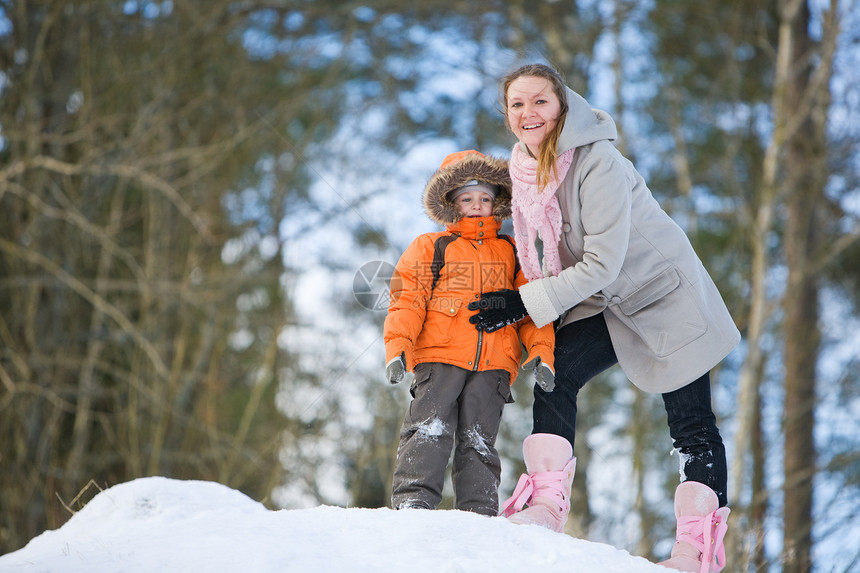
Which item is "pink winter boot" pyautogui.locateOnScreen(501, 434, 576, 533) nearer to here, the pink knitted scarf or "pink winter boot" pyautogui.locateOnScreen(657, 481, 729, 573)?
"pink winter boot" pyautogui.locateOnScreen(657, 481, 729, 573)

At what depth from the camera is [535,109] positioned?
104 inches

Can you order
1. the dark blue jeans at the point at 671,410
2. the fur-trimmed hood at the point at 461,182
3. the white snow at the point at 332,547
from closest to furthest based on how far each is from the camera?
the white snow at the point at 332,547, the dark blue jeans at the point at 671,410, the fur-trimmed hood at the point at 461,182

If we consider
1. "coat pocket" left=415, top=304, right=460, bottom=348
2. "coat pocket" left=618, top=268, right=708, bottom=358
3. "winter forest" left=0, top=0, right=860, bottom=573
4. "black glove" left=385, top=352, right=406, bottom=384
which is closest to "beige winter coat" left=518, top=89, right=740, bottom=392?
"coat pocket" left=618, top=268, right=708, bottom=358

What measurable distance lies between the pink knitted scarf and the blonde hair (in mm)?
24

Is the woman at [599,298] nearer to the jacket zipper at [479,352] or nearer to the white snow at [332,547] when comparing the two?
the jacket zipper at [479,352]

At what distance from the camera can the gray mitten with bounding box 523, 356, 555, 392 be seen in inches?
101

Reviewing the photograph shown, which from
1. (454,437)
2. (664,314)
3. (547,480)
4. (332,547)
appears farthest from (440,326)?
(332,547)

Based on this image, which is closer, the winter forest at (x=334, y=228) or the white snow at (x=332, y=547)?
the white snow at (x=332, y=547)

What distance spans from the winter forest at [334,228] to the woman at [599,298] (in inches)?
171

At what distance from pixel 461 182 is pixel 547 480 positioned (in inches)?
39.2

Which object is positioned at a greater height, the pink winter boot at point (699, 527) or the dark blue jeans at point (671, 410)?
the dark blue jeans at point (671, 410)

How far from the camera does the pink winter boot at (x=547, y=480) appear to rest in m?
2.53

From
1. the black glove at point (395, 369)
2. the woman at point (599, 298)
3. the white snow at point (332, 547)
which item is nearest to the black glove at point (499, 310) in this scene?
the woman at point (599, 298)

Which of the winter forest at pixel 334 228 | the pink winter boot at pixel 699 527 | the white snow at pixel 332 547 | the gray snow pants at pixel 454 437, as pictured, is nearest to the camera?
the white snow at pixel 332 547
